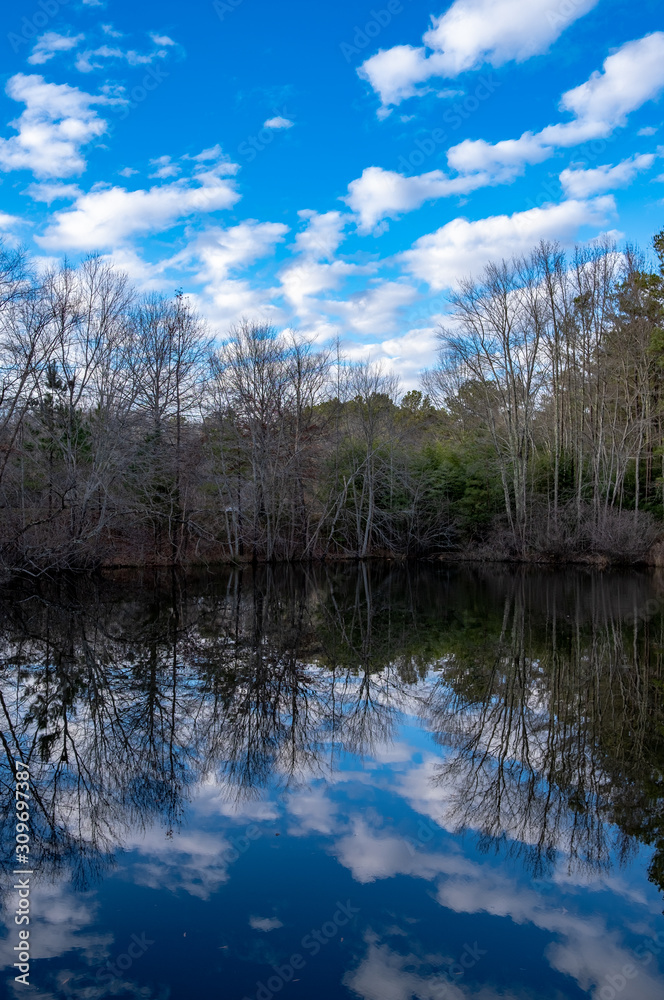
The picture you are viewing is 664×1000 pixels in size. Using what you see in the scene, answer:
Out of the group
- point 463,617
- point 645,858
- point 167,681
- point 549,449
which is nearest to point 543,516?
point 549,449

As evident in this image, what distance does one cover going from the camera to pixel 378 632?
13.5 m

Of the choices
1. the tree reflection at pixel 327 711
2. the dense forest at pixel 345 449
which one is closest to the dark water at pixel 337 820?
the tree reflection at pixel 327 711

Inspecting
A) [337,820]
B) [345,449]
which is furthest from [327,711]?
[345,449]

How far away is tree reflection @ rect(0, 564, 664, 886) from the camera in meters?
5.32

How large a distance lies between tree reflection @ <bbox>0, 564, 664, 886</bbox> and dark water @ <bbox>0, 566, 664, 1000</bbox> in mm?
36

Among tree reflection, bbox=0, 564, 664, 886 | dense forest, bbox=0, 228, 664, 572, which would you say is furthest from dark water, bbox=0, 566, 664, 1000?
dense forest, bbox=0, 228, 664, 572

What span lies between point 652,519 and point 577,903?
28316mm

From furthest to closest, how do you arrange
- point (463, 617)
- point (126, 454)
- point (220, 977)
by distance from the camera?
point (126, 454)
point (463, 617)
point (220, 977)

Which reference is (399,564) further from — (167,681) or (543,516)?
(167,681)

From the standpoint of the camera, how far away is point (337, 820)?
5.35 meters

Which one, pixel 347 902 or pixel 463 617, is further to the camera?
pixel 463 617

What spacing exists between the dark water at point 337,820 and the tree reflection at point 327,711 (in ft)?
0.12

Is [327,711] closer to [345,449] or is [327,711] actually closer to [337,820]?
[337,820]

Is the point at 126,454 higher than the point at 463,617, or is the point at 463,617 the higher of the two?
the point at 126,454
